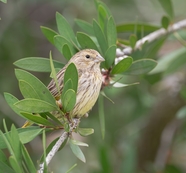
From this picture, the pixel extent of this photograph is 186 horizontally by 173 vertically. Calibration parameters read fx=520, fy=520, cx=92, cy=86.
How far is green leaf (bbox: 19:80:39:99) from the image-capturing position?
2490 millimetres

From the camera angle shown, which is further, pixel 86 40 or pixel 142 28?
pixel 142 28

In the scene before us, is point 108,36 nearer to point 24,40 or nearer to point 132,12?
point 24,40

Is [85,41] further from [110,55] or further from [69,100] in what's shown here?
[69,100]

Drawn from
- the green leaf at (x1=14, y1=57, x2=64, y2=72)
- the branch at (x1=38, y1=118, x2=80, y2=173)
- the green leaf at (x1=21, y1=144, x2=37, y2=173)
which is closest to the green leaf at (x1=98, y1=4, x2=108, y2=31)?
the green leaf at (x1=14, y1=57, x2=64, y2=72)

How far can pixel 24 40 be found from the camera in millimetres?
5586

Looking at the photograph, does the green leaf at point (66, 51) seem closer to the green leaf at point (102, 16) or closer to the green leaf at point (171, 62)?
the green leaf at point (102, 16)

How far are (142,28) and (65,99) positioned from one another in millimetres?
1306

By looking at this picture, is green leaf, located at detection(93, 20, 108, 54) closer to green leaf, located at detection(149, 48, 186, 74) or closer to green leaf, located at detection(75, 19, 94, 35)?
green leaf, located at detection(75, 19, 94, 35)

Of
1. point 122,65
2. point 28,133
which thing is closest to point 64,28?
point 122,65

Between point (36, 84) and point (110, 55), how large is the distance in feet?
1.85

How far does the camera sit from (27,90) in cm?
254

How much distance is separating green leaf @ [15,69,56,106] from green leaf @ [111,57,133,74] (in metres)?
0.54

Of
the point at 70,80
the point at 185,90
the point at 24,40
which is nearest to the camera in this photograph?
the point at 70,80

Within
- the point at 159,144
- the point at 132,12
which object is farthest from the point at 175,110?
the point at 132,12
